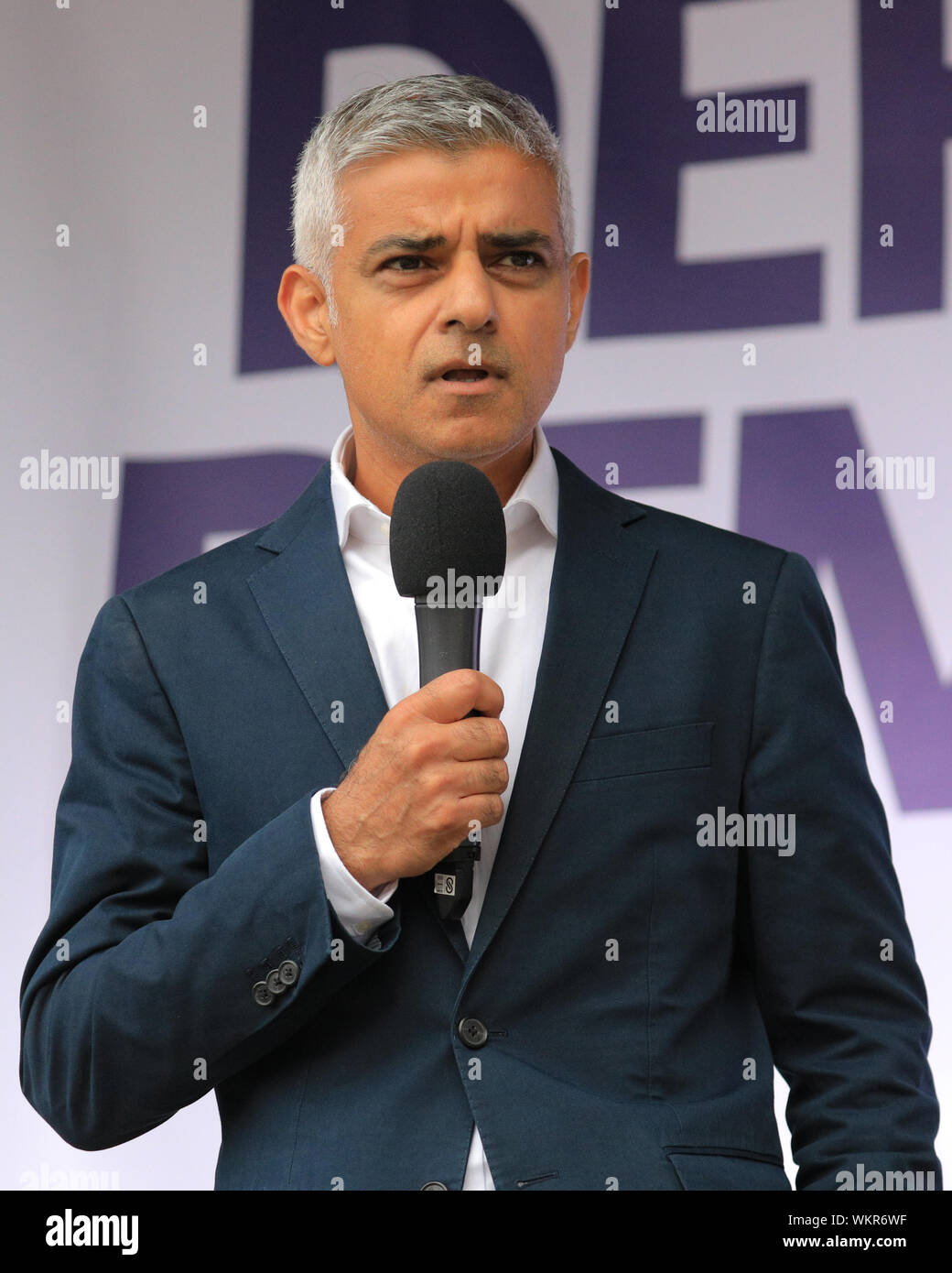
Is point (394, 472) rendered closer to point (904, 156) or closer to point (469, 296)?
point (469, 296)

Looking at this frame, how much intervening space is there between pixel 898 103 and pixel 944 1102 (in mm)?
1932

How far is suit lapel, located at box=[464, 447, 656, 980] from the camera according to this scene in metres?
1.83

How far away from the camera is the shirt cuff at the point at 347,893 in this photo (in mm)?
1737

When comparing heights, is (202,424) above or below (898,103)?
below

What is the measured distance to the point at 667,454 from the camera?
A: 11.0 ft

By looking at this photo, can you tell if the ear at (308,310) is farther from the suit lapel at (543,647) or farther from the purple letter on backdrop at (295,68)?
the purple letter on backdrop at (295,68)

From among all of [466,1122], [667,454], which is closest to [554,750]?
[466,1122]

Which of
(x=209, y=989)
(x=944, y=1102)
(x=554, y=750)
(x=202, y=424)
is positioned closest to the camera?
(x=209, y=989)

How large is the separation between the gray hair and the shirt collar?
0.22 meters

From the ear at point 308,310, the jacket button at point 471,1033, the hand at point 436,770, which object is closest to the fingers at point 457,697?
the hand at point 436,770

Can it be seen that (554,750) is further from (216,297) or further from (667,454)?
(216,297)

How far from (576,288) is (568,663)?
567 mm

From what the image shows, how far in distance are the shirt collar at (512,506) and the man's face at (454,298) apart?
81 millimetres

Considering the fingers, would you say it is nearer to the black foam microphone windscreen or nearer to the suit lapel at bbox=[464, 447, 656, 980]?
the black foam microphone windscreen
